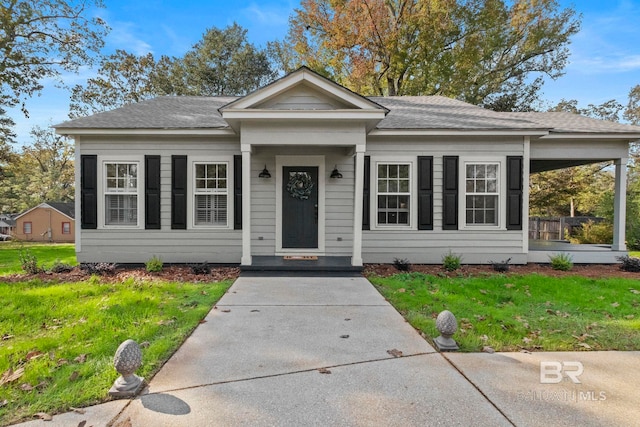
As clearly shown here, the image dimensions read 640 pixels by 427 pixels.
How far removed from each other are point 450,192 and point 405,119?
7.27 ft

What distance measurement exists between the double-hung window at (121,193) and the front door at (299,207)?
3.64 metres

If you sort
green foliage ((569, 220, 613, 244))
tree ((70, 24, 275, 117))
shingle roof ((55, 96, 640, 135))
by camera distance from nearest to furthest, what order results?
shingle roof ((55, 96, 640, 135)) < green foliage ((569, 220, 613, 244)) < tree ((70, 24, 275, 117))

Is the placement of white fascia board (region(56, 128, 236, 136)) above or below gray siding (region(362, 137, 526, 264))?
above

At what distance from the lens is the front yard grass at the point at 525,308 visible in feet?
10.9

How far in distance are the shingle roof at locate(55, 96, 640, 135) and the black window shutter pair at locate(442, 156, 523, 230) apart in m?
0.86

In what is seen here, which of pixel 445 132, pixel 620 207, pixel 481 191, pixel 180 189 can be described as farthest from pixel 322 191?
pixel 620 207

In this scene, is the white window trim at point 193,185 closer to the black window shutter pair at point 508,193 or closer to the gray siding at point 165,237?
the gray siding at point 165,237

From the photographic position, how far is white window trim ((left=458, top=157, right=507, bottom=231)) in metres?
7.75

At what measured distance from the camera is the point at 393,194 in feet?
25.7

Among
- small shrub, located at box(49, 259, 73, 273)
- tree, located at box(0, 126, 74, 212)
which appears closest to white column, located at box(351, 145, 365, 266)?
small shrub, located at box(49, 259, 73, 273)

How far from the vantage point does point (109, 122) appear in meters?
7.58

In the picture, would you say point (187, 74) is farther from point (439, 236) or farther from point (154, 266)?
point (439, 236)

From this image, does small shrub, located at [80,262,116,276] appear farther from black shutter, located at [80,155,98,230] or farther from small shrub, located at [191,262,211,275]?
small shrub, located at [191,262,211,275]

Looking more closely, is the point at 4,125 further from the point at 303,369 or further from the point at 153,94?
the point at 303,369
